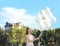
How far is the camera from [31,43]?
25.1 feet

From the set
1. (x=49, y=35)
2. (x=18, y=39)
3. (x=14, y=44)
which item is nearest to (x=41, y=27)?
(x=18, y=39)

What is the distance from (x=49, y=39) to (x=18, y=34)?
1057 cm

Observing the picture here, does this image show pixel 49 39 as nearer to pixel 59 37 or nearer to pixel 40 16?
pixel 59 37

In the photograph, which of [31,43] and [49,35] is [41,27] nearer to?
[31,43]

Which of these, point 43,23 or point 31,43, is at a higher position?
point 43,23

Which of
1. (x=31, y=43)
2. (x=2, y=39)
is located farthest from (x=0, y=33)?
(x=31, y=43)

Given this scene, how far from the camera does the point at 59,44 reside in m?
55.2

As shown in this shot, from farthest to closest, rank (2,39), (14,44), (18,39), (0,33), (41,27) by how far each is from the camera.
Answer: (0,33) < (2,39) < (14,44) < (18,39) < (41,27)

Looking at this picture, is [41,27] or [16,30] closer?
[41,27]

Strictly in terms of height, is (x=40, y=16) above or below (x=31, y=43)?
above

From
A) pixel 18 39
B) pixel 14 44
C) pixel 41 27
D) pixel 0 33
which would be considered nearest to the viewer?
pixel 41 27

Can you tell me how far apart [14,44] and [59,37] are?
9.86 m

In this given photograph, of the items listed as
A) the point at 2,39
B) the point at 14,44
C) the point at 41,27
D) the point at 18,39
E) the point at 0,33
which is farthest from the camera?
the point at 0,33

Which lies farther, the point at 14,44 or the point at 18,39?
the point at 14,44
